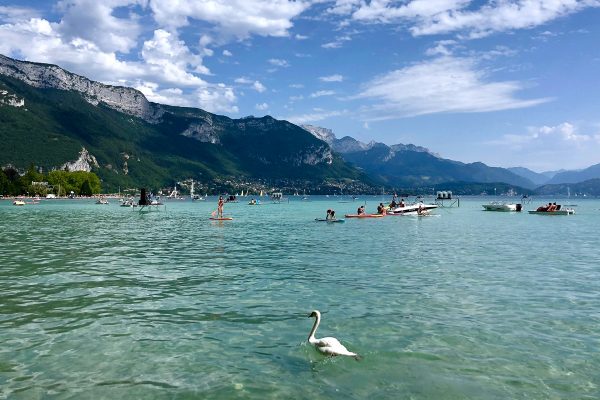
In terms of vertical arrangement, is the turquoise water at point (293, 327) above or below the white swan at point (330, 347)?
below

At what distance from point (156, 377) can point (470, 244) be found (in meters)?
41.2

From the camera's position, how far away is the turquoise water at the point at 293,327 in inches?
493

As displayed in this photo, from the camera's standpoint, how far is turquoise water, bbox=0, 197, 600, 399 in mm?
12531

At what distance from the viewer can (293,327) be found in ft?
57.5

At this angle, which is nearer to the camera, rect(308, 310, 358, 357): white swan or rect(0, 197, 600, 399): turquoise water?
rect(0, 197, 600, 399): turquoise water

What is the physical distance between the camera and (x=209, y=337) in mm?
16328

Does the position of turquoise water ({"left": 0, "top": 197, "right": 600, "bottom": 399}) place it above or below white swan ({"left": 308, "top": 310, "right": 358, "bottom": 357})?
below

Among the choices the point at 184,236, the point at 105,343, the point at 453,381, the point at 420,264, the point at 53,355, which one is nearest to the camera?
the point at 453,381

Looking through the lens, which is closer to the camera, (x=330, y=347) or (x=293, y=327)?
(x=330, y=347)

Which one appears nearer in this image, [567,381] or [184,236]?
[567,381]

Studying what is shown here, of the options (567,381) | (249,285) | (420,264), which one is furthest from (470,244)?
(567,381)

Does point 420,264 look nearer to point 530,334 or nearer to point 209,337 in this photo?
point 530,334

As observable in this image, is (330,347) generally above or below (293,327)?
above

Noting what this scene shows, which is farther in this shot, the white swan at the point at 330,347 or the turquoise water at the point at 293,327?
the white swan at the point at 330,347
